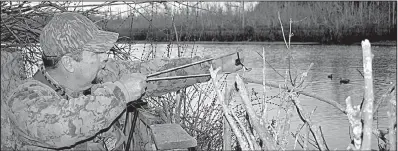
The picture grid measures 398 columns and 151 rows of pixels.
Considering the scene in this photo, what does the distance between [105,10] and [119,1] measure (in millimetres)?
493

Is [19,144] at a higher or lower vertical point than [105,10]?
lower

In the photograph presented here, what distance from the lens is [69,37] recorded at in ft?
8.31

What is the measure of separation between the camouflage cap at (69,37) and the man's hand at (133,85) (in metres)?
0.20

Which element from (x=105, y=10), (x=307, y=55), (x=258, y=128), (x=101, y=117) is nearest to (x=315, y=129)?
(x=258, y=128)

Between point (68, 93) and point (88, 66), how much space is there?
169mm

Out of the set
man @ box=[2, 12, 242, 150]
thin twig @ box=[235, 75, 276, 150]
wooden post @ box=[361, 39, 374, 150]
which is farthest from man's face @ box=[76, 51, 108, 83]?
wooden post @ box=[361, 39, 374, 150]

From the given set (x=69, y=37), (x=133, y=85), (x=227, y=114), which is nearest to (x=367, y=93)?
(x=227, y=114)

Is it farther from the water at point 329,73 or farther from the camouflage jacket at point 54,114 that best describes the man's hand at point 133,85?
the water at point 329,73

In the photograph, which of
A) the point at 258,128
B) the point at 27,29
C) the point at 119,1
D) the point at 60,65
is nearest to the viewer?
the point at 258,128

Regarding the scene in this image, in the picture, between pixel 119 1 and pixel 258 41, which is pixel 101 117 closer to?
pixel 119 1

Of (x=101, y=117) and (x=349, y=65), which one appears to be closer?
(x=101, y=117)

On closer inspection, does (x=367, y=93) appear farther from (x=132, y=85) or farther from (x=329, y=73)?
(x=329, y=73)

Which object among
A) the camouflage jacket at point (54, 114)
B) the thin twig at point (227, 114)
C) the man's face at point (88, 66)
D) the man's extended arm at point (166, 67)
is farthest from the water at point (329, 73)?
the thin twig at point (227, 114)

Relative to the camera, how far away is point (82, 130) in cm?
232
